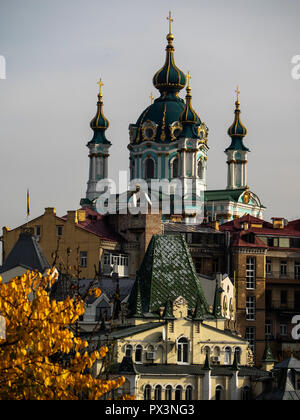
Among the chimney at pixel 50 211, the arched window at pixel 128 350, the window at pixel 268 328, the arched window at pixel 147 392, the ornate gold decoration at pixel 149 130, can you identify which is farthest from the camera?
the ornate gold decoration at pixel 149 130

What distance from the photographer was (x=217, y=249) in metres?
88.8

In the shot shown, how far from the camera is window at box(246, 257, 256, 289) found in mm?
86869

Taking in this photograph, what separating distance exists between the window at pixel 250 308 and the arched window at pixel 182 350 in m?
22.0

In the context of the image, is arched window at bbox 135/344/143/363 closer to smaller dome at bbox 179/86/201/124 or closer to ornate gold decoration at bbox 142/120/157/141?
smaller dome at bbox 179/86/201/124

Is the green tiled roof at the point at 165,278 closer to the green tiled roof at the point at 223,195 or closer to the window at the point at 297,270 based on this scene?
the window at the point at 297,270

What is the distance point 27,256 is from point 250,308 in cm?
1694

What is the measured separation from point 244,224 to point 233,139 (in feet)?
111

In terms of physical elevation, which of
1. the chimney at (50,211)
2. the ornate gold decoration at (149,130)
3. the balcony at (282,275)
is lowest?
the balcony at (282,275)

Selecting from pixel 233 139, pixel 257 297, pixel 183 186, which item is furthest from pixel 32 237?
pixel 233 139

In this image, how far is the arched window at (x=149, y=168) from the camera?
4673 inches

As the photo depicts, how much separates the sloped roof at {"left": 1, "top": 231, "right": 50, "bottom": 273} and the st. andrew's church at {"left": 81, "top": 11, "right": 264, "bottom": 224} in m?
33.9

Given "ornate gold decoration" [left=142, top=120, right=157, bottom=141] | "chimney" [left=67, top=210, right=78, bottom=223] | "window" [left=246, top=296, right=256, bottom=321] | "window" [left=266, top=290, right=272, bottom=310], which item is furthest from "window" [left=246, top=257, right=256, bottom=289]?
"ornate gold decoration" [left=142, top=120, right=157, bottom=141]

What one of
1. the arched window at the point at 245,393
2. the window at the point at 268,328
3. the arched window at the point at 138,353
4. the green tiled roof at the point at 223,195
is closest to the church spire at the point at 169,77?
the green tiled roof at the point at 223,195
